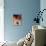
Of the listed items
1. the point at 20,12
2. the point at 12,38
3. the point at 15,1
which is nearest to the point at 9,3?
the point at 15,1

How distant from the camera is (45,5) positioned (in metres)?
4.11

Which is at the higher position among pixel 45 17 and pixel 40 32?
pixel 45 17

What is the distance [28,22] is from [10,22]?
665mm

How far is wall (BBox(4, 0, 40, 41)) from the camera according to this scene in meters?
4.62

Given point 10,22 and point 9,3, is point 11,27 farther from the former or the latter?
point 9,3

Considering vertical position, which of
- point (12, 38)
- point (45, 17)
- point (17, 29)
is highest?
point (45, 17)

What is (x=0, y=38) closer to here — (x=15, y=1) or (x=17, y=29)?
(x=17, y=29)

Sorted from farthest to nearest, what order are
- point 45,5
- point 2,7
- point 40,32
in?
point 2,7 < point 45,5 < point 40,32

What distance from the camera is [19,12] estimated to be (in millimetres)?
4668

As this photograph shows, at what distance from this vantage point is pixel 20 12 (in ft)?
15.3

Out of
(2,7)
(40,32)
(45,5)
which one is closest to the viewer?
(40,32)

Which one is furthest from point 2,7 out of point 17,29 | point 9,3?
point 17,29

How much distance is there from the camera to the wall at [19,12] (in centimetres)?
462

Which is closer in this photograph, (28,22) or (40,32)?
(40,32)
